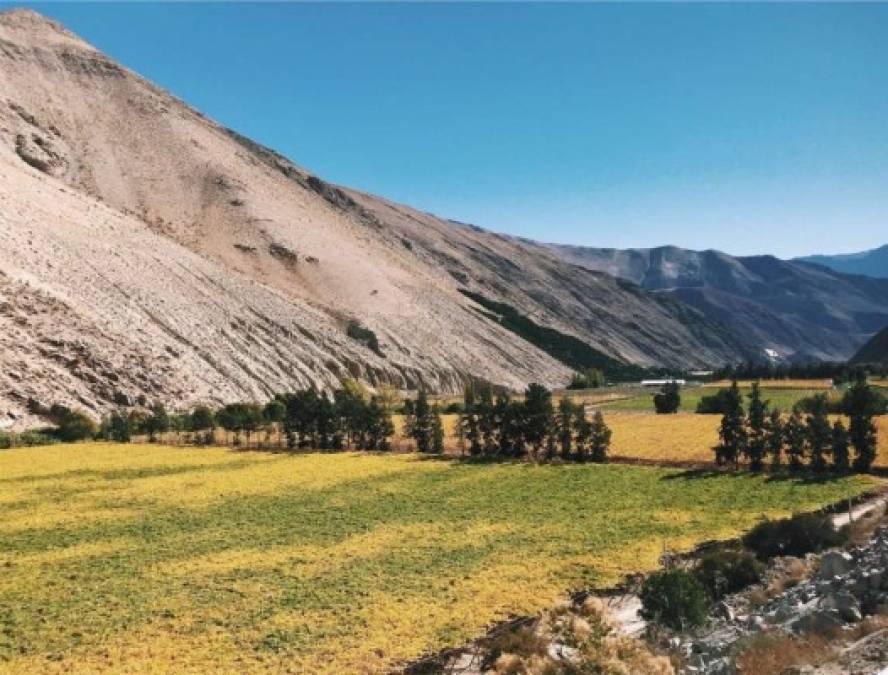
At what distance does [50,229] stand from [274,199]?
78.8 metres

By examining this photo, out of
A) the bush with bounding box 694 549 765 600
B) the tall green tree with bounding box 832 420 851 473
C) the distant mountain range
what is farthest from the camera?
the distant mountain range

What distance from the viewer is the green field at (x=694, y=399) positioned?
117400mm

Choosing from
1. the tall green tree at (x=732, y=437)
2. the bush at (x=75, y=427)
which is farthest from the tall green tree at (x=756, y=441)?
the bush at (x=75, y=427)

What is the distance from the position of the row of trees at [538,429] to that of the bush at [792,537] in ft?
98.2

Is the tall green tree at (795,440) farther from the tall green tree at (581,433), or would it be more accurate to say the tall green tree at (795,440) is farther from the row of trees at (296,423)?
the row of trees at (296,423)

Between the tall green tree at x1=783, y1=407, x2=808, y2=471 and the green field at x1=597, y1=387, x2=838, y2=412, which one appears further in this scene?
the green field at x1=597, y1=387, x2=838, y2=412

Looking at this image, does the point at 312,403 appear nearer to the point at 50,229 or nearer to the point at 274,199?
the point at 50,229

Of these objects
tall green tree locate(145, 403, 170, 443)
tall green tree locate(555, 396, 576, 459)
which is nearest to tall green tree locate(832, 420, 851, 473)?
tall green tree locate(555, 396, 576, 459)

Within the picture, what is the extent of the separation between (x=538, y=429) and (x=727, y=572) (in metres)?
39.3

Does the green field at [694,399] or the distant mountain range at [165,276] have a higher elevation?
the distant mountain range at [165,276]

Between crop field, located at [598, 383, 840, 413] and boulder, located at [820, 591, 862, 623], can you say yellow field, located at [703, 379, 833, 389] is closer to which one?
crop field, located at [598, 383, 840, 413]

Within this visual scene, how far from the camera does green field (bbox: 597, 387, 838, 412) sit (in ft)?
385

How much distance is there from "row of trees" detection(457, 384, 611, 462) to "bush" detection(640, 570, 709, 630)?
40900 millimetres

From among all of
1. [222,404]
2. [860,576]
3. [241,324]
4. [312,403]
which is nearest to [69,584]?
[860,576]
